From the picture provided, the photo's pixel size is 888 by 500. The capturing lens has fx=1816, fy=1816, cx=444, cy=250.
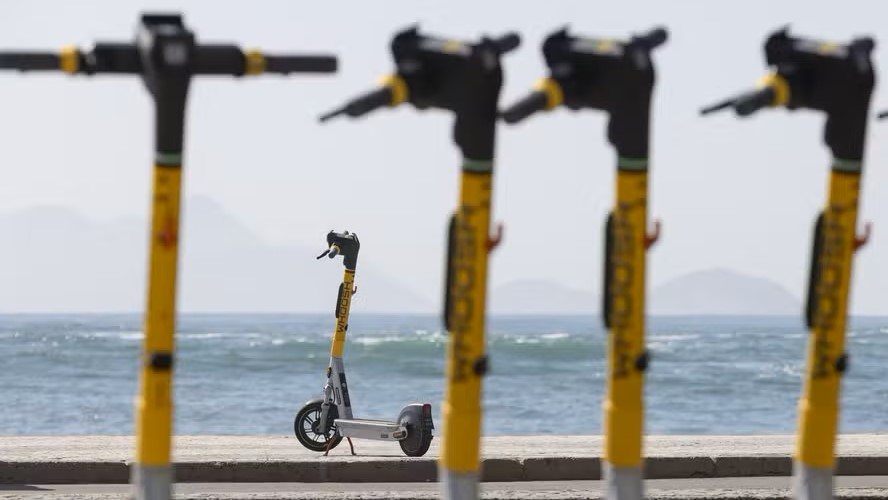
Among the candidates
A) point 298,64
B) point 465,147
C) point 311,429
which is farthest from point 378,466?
point 298,64

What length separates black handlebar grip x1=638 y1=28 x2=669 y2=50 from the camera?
855 centimetres

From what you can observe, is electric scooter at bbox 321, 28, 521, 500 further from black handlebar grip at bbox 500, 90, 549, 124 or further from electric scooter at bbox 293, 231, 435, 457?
electric scooter at bbox 293, 231, 435, 457

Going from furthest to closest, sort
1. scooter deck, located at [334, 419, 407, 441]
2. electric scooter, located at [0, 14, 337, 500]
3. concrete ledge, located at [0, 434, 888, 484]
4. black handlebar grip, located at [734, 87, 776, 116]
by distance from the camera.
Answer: scooter deck, located at [334, 419, 407, 441] < concrete ledge, located at [0, 434, 888, 484] < black handlebar grip, located at [734, 87, 776, 116] < electric scooter, located at [0, 14, 337, 500]

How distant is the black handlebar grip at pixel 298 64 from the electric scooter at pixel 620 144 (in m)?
0.88

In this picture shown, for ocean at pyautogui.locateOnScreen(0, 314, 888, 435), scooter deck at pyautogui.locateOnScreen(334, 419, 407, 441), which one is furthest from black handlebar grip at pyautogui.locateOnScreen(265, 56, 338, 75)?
ocean at pyautogui.locateOnScreen(0, 314, 888, 435)

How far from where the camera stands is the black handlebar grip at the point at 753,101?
8.36 meters

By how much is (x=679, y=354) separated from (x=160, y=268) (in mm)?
71688

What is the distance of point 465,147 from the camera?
332 inches

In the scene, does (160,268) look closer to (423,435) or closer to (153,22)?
(153,22)

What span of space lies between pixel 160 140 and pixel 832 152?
3168 mm

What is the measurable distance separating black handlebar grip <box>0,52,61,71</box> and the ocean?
66.1 feet

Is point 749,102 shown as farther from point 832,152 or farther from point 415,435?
point 415,435

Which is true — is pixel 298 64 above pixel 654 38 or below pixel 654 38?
below

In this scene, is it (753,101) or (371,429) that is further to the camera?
(371,429)
